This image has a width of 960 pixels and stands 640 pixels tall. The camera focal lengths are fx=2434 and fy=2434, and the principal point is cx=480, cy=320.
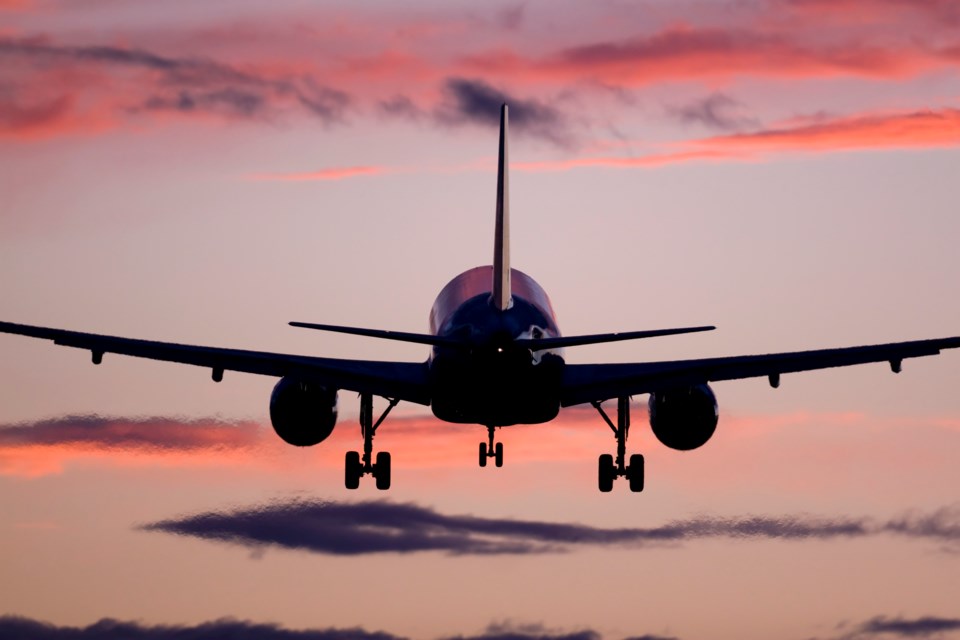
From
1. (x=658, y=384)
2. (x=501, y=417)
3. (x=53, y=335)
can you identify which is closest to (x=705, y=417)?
(x=658, y=384)

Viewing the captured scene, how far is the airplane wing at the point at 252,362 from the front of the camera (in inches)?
2977

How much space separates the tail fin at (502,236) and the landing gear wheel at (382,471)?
31.2 ft

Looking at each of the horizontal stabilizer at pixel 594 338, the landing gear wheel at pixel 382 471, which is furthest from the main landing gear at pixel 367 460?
the horizontal stabilizer at pixel 594 338

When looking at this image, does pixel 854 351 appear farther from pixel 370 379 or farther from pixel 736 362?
pixel 370 379

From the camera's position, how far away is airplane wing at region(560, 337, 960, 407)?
76.4 m

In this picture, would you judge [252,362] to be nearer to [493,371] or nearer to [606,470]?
[493,371]

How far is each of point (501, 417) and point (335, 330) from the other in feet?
30.9

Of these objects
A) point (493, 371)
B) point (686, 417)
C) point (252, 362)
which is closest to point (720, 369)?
point (686, 417)

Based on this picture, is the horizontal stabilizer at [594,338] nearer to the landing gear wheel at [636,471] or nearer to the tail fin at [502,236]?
the tail fin at [502,236]

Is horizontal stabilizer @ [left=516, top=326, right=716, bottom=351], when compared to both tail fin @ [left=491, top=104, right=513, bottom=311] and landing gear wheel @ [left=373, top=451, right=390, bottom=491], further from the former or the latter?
landing gear wheel @ [left=373, top=451, right=390, bottom=491]

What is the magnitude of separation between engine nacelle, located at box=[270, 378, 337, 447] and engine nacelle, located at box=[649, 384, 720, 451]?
10.8 meters

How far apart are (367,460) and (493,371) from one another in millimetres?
11409

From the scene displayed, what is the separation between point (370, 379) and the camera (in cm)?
7844

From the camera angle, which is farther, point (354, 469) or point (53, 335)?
point (354, 469)
